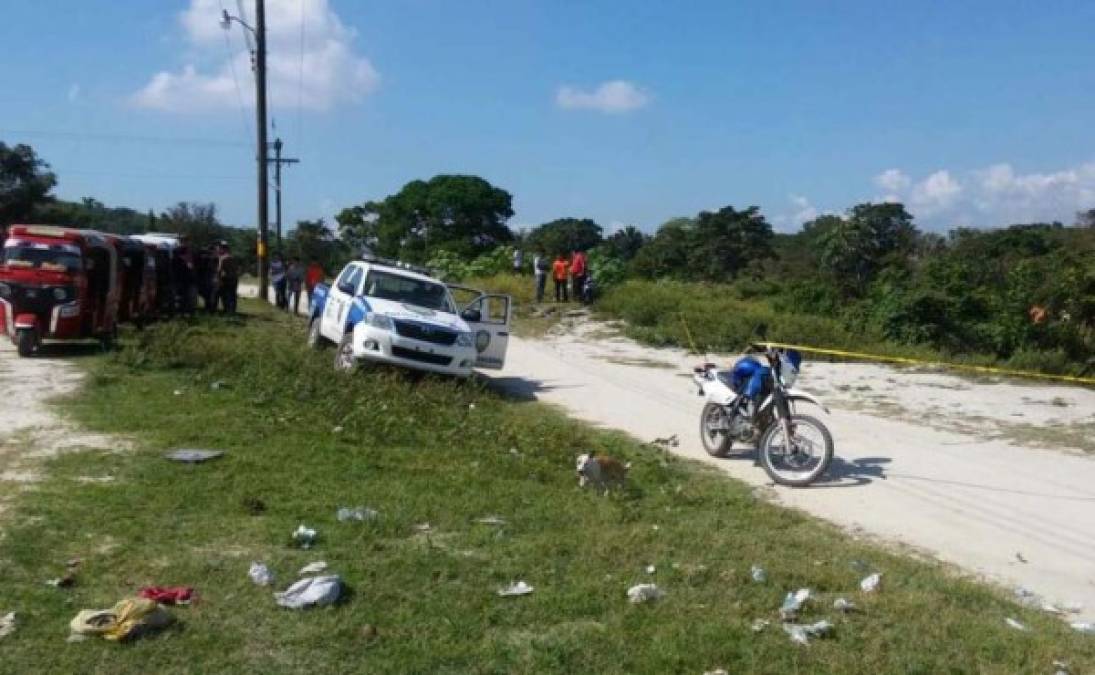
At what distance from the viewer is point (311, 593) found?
5273 millimetres

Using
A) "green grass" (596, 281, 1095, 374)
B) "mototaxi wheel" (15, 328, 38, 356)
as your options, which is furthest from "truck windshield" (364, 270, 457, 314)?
"green grass" (596, 281, 1095, 374)

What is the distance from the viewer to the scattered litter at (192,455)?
8367 millimetres

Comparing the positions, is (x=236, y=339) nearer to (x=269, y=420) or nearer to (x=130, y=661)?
(x=269, y=420)

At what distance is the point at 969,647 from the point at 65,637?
4.44 metres

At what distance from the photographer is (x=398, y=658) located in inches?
184

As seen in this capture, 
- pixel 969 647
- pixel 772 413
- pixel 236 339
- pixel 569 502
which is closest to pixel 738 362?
Answer: pixel 772 413

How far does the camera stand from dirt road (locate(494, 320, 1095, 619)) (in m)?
7.65

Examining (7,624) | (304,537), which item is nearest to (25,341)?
(304,537)

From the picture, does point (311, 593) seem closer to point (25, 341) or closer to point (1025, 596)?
point (1025, 596)

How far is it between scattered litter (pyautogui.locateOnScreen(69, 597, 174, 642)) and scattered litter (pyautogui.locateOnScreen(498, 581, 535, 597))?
5.68 feet

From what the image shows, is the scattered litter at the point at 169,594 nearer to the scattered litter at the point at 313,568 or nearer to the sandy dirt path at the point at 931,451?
the scattered litter at the point at 313,568

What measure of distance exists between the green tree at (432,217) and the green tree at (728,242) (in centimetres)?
1821

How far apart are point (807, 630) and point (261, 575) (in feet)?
9.67

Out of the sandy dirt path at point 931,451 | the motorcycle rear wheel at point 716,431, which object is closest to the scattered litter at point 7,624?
the sandy dirt path at point 931,451
